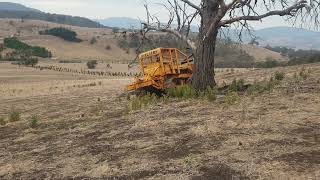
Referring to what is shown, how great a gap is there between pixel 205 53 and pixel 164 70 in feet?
9.90

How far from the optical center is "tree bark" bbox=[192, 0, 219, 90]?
17.0 meters

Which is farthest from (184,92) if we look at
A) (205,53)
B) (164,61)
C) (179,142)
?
(179,142)

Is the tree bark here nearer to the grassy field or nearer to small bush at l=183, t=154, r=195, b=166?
the grassy field

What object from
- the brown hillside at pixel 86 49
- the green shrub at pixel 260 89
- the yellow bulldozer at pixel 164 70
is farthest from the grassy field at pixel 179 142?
the brown hillside at pixel 86 49

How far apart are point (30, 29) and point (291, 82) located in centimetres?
12907

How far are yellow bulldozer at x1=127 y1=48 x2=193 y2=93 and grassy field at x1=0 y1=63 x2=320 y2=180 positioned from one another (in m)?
4.21

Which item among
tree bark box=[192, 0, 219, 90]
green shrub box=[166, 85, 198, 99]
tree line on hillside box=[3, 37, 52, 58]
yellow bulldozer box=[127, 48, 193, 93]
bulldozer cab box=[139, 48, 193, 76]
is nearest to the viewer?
green shrub box=[166, 85, 198, 99]

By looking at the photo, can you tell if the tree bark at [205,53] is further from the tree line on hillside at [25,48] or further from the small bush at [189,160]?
the tree line on hillside at [25,48]

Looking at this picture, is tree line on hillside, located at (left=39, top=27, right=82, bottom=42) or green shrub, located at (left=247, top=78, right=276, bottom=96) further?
tree line on hillside, located at (left=39, top=27, right=82, bottom=42)

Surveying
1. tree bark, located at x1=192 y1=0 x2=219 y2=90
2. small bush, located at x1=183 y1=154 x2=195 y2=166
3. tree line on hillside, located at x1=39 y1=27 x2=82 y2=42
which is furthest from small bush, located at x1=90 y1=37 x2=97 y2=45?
small bush, located at x1=183 y1=154 x2=195 y2=166

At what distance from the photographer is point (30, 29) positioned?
139m

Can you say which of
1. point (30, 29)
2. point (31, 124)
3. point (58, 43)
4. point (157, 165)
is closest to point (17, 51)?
point (58, 43)

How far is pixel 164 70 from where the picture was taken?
19.9 m

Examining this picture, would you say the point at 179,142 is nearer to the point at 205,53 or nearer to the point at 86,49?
the point at 205,53
